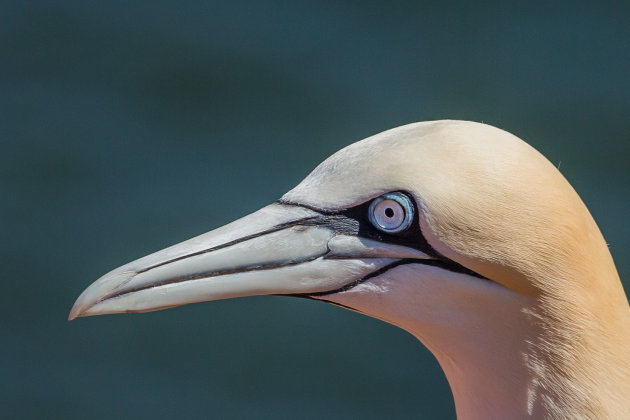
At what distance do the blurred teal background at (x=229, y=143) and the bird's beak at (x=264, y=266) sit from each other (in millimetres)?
3476

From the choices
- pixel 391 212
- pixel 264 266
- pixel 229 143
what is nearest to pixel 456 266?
pixel 391 212

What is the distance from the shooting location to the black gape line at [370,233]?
353cm

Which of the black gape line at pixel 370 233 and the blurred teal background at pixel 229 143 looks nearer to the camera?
the black gape line at pixel 370 233

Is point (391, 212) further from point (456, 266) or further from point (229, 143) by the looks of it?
point (229, 143)

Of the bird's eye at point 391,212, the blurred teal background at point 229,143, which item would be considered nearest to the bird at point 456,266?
the bird's eye at point 391,212

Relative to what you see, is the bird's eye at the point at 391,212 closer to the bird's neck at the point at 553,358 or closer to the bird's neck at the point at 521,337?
the bird's neck at the point at 521,337

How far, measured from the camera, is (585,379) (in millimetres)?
3520

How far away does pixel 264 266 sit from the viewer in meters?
3.70

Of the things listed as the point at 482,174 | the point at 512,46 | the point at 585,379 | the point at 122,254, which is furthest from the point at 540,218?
the point at 512,46

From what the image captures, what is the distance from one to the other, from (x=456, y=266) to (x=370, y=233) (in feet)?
0.98

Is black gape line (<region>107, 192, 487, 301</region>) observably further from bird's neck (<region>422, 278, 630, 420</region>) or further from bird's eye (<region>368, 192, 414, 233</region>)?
bird's neck (<region>422, 278, 630, 420</region>)

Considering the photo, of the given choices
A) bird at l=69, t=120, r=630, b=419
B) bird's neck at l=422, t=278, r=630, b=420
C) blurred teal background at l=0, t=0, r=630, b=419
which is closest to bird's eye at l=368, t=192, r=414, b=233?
bird at l=69, t=120, r=630, b=419

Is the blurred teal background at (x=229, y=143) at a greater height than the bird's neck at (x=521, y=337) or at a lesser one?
greater

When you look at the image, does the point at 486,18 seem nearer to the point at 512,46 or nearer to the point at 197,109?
the point at 512,46
